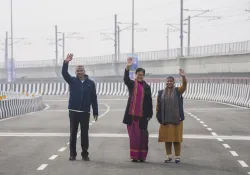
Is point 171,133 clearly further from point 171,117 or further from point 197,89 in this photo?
point 197,89

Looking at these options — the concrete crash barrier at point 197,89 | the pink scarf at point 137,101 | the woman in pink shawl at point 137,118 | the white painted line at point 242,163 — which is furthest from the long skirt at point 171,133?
the concrete crash barrier at point 197,89

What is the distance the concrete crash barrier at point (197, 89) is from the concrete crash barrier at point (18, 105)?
959cm

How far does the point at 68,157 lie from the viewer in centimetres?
1430

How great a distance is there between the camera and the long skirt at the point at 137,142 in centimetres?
1336

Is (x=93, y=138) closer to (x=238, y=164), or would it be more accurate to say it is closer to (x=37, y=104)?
(x=238, y=164)

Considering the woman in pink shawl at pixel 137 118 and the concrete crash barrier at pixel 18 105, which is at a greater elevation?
the woman in pink shawl at pixel 137 118

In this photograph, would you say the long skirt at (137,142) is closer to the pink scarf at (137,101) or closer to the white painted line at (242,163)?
the pink scarf at (137,101)

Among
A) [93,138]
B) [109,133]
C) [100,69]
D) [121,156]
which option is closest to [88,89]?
[121,156]

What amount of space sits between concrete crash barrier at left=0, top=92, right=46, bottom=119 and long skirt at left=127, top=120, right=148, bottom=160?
56.9 feet

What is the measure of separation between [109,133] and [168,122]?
279 inches

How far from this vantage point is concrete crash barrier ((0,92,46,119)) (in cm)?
3066

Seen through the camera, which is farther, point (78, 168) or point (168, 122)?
point (168, 122)

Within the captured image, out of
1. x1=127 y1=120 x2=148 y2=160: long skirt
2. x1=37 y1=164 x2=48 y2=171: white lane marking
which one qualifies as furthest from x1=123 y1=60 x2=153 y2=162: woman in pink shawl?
x1=37 y1=164 x2=48 y2=171: white lane marking

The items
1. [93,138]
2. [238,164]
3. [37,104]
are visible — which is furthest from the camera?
[37,104]
